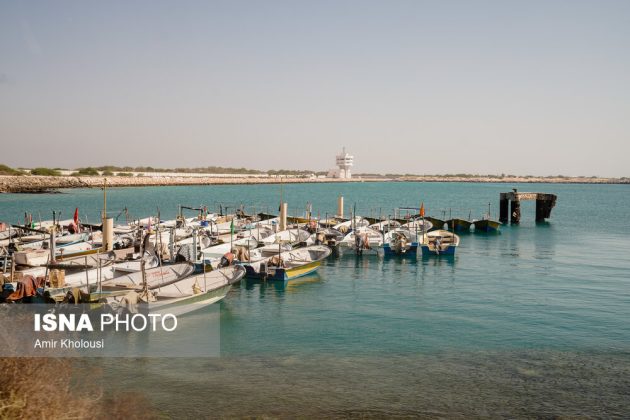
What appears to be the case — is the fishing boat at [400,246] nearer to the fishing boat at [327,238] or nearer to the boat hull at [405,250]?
the boat hull at [405,250]

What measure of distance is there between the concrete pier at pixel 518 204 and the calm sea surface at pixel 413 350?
106ft

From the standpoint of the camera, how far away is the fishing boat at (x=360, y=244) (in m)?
38.4

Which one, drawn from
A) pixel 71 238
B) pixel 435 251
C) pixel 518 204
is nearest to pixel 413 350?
pixel 435 251

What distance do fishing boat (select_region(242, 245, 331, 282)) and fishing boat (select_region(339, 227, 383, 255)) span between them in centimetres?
663

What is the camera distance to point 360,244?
126 ft

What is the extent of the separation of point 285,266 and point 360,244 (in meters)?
10.4

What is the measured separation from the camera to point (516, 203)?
65.8m

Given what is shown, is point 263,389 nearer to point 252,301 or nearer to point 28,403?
point 28,403

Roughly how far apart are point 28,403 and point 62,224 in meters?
39.2

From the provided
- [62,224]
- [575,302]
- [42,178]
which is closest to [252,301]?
[575,302]

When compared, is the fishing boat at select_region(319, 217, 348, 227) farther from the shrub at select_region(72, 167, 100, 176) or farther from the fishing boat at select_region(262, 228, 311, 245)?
the shrub at select_region(72, 167, 100, 176)

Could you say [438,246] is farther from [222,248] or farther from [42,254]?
[42,254]

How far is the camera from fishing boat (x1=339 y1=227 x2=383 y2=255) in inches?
1512

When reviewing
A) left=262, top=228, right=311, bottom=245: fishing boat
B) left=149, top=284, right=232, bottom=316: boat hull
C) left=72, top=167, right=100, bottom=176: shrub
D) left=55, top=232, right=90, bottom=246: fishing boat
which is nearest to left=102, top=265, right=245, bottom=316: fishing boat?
left=149, top=284, right=232, bottom=316: boat hull
